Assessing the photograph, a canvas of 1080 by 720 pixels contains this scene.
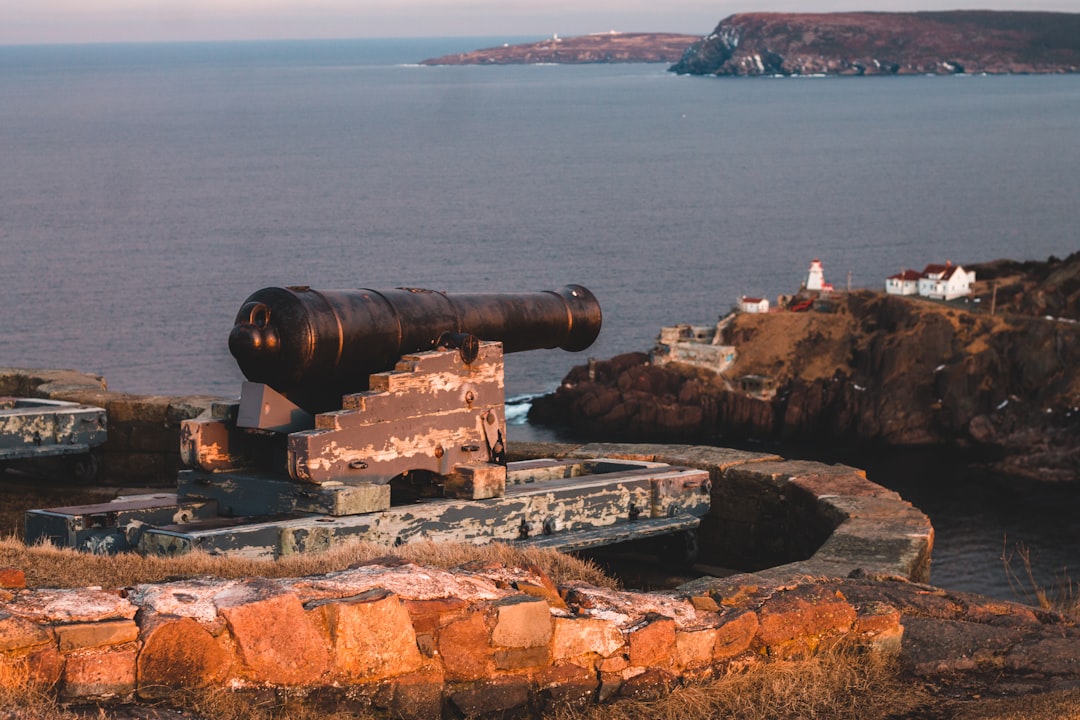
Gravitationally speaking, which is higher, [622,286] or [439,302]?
[439,302]

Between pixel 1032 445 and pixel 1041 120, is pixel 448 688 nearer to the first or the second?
pixel 1032 445

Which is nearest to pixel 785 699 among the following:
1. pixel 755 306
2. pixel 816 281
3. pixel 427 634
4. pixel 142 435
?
pixel 427 634

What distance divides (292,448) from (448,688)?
2455 mm

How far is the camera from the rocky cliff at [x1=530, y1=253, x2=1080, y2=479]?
55.7 m

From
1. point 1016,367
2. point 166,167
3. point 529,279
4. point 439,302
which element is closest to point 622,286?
point 529,279

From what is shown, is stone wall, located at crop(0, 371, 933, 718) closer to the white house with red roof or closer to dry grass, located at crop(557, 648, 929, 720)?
dry grass, located at crop(557, 648, 929, 720)

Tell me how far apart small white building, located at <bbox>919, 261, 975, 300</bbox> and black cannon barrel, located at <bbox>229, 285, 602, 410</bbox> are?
58.6 meters

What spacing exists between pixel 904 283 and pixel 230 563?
61440 millimetres

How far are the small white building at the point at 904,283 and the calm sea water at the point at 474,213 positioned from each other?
509 cm

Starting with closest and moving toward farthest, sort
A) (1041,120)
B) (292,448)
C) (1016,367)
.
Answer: (292,448)
(1016,367)
(1041,120)

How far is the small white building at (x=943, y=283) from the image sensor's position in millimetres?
65000

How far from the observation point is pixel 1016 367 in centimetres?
6025

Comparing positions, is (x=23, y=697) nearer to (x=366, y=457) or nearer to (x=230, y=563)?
(x=230, y=563)

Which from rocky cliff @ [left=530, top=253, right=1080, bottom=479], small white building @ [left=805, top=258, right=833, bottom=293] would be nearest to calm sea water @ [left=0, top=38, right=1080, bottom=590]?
small white building @ [left=805, top=258, right=833, bottom=293]
